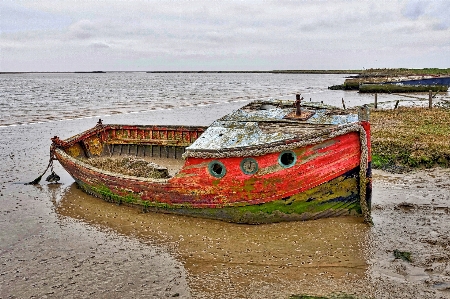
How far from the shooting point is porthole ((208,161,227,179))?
7.68 meters

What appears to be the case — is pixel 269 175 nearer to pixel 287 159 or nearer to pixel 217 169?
pixel 287 159

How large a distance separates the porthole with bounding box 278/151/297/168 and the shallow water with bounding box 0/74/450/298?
3.97 ft

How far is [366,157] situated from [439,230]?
1.88 metres

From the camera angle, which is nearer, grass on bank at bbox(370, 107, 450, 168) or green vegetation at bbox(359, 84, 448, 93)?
grass on bank at bbox(370, 107, 450, 168)

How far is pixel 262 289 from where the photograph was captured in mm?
5793

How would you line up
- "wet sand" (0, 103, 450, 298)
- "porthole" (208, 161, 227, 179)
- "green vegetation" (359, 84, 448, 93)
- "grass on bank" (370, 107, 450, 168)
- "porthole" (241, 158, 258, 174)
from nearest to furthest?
"wet sand" (0, 103, 450, 298)
"porthole" (241, 158, 258, 174)
"porthole" (208, 161, 227, 179)
"grass on bank" (370, 107, 450, 168)
"green vegetation" (359, 84, 448, 93)

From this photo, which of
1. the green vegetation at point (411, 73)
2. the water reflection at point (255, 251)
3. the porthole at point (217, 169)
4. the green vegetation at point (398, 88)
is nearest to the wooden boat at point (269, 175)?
the porthole at point (217, 169)

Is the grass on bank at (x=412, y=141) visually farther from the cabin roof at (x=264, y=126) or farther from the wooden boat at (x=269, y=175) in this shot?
the wooden boat at (x=269, y=175)

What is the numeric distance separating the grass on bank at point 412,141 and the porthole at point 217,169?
563cm

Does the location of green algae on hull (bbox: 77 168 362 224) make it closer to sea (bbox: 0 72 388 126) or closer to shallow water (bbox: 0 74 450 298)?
shallow water (bbox: 0 74 450 298)

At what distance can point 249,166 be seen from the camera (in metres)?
7.57

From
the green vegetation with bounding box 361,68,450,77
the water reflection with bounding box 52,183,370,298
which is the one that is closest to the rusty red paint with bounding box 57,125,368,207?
the water reflection with bounding box 52,183,370,298

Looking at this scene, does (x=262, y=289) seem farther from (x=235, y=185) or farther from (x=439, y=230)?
(x=439, y=230)

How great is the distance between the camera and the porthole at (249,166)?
751cm
